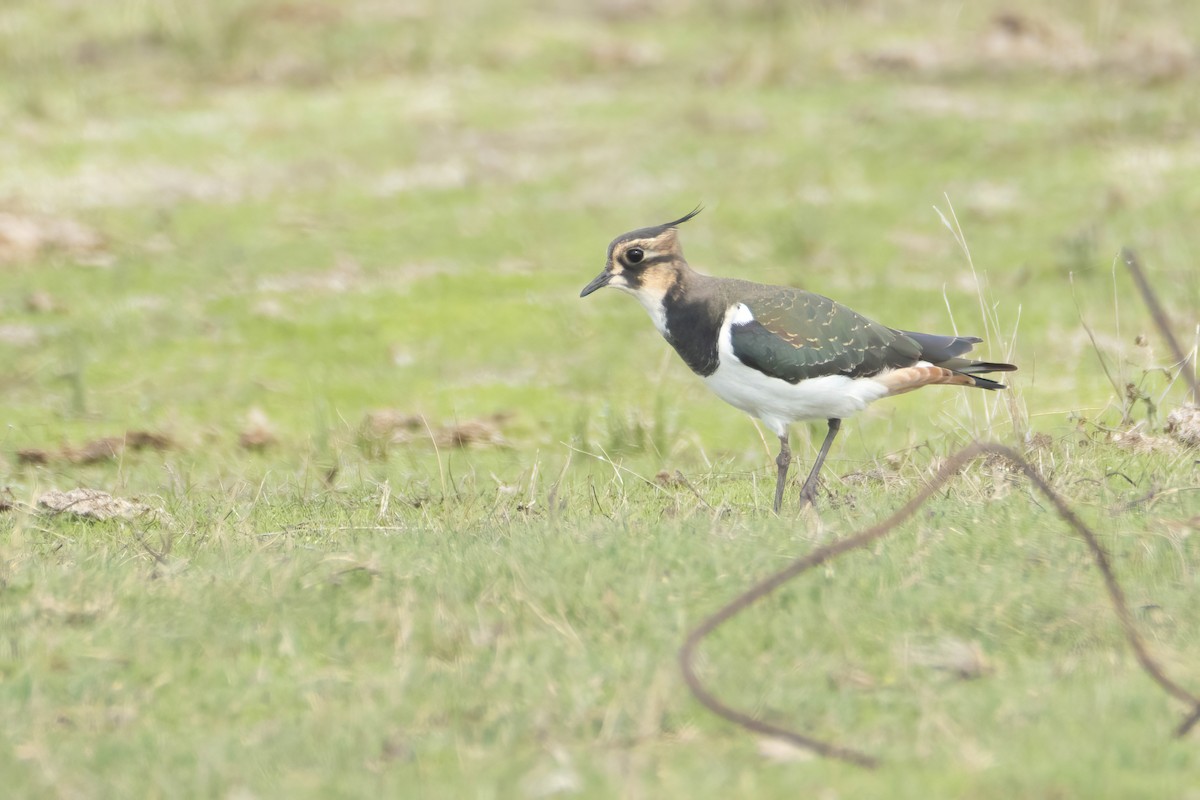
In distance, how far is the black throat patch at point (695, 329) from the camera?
816 cm

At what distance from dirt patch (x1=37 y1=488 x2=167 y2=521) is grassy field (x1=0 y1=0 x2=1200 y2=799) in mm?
80

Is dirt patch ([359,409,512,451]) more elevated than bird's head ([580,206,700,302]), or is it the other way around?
bird's head ([580,206,700,302])

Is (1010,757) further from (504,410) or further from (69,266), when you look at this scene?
(69,266)

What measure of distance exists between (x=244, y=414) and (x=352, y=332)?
2230 mm

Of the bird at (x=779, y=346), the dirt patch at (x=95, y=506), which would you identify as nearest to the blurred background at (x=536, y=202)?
the bird at (x=779, y=346)

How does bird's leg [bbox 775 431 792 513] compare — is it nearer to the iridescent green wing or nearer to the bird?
the bird

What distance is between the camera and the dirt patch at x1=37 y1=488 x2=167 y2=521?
8320mm

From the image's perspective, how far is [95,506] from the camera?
27.5ft

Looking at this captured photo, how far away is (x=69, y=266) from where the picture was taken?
16.1m

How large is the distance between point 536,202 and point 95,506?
10.2 m

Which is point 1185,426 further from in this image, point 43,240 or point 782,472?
point 43,240

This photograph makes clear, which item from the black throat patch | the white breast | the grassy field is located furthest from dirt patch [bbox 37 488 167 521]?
the white breast

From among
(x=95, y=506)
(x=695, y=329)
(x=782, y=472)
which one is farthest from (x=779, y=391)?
(x=95, y=506)

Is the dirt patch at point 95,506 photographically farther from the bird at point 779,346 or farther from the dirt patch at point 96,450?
the bird at point 779,346
